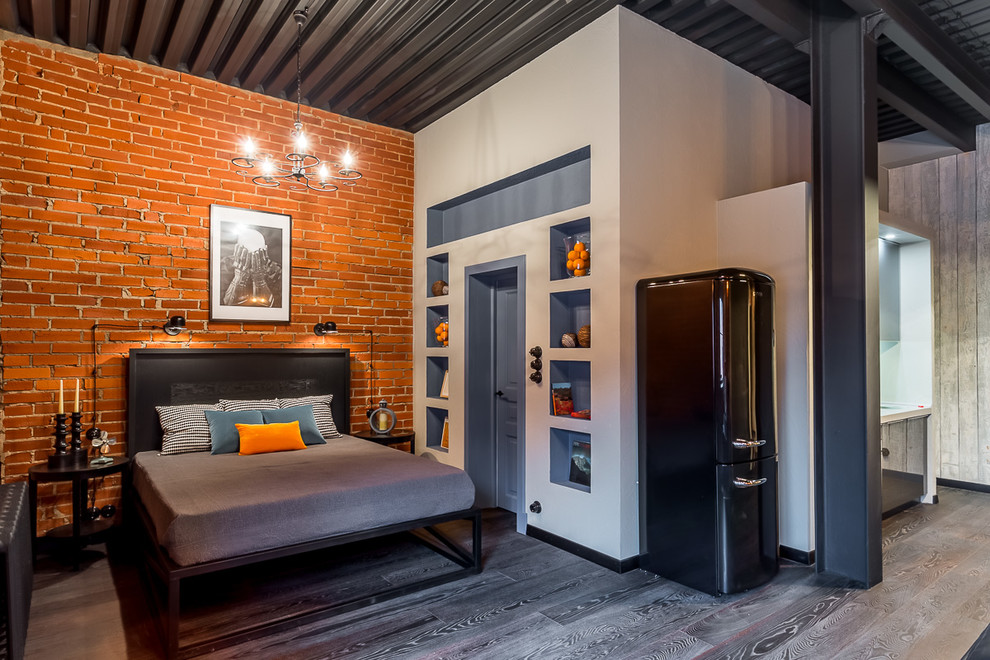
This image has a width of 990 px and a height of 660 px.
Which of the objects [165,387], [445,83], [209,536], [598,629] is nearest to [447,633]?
[598,629]

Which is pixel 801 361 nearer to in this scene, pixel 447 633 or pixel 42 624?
pixel 447 633

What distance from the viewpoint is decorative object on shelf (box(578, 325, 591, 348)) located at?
3.87m

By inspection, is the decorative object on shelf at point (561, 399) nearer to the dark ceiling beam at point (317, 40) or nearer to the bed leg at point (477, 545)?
the bed leg at point (477, 545)

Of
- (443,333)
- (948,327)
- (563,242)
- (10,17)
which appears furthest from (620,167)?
(948,327)

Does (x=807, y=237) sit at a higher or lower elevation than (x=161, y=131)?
lower

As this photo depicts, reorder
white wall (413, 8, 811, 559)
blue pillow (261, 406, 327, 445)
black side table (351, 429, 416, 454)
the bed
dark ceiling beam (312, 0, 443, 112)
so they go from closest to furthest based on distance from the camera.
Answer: the bed < white wall (413, 8, 811, 559) < dark ceiling beam (312, 0, 443, 112) < blue pillow (261, 406, 327, 445) < black side table (351, 429, 416, 454)

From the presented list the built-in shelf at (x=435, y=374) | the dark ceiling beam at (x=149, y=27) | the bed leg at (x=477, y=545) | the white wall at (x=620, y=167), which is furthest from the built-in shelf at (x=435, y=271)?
the dark ceiling beam at (x=149, y=27)

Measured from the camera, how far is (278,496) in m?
3.00

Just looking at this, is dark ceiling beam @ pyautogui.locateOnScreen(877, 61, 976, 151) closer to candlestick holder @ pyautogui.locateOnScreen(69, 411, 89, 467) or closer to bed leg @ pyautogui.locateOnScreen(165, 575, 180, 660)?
bed leg @ pyautogui.locateOnScreen(165, 575, 180, 660)

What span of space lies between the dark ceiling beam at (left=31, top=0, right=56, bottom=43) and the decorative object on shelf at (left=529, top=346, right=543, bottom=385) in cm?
376

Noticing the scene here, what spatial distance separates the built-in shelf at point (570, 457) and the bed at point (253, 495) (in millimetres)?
783

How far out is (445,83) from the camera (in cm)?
472

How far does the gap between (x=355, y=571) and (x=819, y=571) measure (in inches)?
108

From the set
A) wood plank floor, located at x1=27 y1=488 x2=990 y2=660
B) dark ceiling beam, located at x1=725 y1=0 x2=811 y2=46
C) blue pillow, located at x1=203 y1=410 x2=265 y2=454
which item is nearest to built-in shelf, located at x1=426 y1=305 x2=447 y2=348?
blue pillow, located at x1=203 y1=410 x2=265 y2=454
